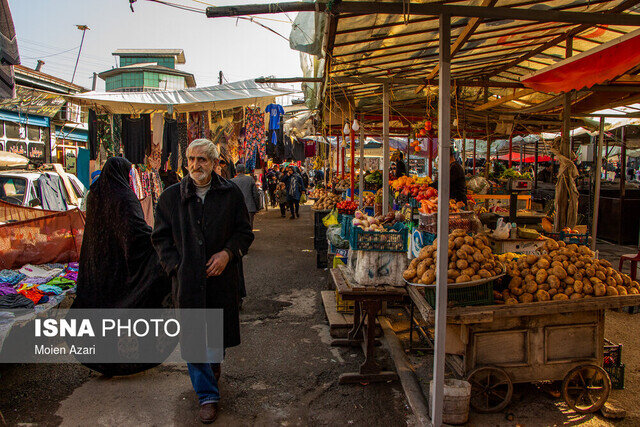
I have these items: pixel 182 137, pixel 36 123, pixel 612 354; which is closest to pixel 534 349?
pixel 612 354

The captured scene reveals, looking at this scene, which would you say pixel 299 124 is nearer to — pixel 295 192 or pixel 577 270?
pixel 295 192

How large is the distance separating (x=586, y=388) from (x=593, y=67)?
2.72 meters

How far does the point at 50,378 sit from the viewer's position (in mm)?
4195

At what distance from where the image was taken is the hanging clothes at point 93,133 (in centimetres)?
841

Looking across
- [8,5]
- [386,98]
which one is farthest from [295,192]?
[8,5]

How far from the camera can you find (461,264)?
3477 millimetres

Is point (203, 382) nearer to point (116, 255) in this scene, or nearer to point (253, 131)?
point (116, 255)

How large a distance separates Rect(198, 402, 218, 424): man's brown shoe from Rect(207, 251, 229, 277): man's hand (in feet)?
3.51

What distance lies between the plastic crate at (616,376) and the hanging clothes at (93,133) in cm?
889

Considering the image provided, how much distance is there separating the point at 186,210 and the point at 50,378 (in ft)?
7.86

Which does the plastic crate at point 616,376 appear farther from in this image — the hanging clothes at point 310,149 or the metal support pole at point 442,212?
the hanging clothes at point 310,149

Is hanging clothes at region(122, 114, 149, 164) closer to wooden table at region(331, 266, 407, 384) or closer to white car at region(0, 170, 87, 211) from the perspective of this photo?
white car at region(0, 170, 87, 211)

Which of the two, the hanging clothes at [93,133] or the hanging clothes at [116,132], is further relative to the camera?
the hanging clothes at [116,132]

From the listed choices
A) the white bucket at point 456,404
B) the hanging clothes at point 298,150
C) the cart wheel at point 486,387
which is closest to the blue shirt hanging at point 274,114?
the cart wheel at point 486,387
